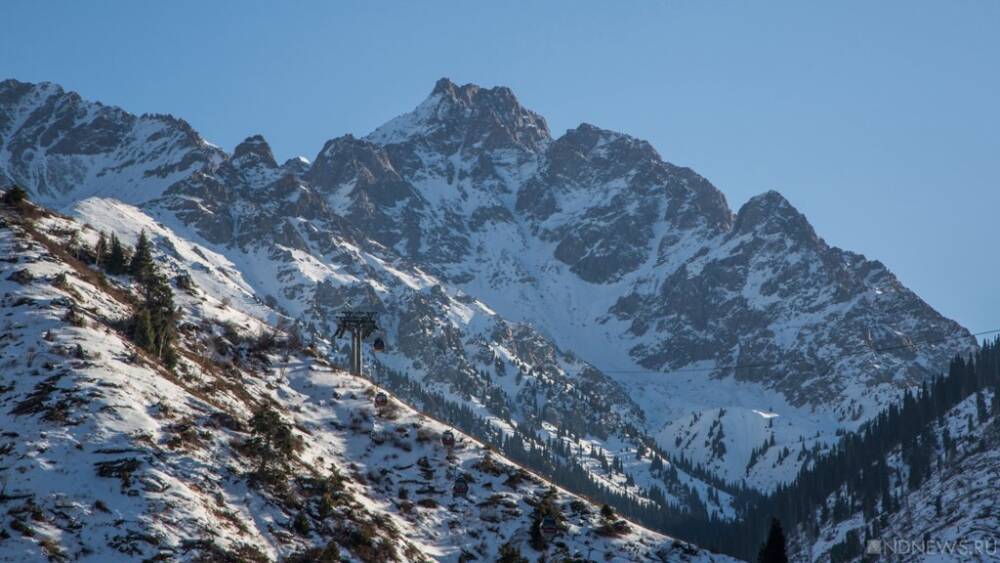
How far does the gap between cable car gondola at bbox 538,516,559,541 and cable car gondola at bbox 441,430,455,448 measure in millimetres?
13955

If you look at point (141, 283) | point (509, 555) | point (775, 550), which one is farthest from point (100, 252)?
point (775, 550)

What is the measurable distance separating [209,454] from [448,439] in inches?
938

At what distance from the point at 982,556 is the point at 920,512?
47.5m

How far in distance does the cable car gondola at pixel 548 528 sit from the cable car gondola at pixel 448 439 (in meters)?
14.0

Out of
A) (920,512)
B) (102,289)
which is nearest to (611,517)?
(102,289)

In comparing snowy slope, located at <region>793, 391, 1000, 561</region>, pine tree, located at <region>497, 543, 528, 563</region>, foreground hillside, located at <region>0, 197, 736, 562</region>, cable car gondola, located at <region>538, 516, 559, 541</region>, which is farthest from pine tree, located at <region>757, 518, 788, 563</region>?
snowy slope, located at <region>793, 391, 1000, 561</region>

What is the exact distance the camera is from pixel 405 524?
70.2m

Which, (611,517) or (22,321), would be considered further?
(611,517)

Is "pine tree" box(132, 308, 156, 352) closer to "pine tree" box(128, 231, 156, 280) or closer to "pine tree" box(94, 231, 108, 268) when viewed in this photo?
"pine tree" box(128, 231, 156, 280)

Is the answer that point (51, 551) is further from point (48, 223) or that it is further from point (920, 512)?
point (920, 512)

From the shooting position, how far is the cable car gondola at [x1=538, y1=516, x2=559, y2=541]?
7081 cm

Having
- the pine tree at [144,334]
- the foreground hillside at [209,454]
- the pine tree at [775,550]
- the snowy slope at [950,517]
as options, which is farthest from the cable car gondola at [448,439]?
the snowy slope at [950,517]

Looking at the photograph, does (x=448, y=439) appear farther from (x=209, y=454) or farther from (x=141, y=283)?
(x=141, y=283)

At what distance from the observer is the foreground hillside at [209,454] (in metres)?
54.3
